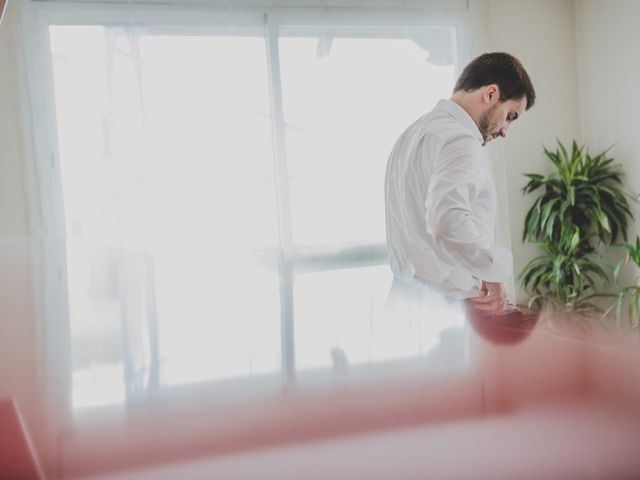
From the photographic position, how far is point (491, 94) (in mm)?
2527

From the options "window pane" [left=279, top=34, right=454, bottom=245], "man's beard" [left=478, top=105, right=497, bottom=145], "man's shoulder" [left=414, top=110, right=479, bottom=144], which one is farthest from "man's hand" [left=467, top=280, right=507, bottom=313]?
"window pane" [left=279, top=34, right=454, bottom=245]

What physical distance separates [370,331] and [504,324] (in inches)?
3.5

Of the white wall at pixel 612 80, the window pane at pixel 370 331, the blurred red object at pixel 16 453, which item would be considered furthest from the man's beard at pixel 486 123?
the white wall at pixel 612 80

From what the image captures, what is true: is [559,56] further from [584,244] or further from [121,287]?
[121,287]

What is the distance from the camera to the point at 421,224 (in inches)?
95.0

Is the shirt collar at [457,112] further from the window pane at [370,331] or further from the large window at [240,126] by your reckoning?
the window pane at [370,331]

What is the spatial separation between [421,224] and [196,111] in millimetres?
2507

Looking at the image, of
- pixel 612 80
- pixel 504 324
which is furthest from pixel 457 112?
pixel 612 80

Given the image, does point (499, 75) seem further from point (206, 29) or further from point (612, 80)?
point (612, 80)

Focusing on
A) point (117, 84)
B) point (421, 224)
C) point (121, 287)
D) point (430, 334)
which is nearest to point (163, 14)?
point (117, 84)

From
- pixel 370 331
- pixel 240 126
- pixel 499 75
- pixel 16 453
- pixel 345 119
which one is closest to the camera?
pixel 16 453

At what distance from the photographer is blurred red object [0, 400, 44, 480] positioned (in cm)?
16

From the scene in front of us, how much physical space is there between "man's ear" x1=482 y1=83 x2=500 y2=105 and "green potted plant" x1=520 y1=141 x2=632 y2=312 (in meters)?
2.45

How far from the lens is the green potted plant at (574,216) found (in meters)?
4.84
